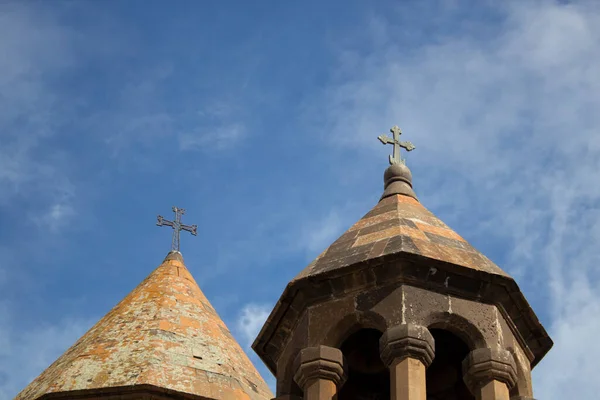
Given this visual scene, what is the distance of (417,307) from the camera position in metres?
11.4

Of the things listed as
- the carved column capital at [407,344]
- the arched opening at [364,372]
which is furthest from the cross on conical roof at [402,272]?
the arched opening at [364,372]

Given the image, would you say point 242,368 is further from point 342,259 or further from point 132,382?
point 342,259

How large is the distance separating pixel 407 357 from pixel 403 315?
0.43 metres

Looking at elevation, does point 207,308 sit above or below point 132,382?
above

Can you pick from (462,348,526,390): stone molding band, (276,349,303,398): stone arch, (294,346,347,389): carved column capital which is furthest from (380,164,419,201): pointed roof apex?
(462,348,526,390): stone molding band

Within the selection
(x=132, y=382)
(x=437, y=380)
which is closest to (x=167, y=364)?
(x=132, y=382)

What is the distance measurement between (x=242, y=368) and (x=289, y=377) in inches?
95.3

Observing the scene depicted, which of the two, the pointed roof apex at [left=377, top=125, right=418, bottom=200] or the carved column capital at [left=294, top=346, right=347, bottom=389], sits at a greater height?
the pointed roof apex at [left=377, top=125, right=418, bottom=200]

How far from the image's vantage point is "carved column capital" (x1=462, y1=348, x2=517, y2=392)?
1124 centimetres

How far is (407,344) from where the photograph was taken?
1109 centimetres

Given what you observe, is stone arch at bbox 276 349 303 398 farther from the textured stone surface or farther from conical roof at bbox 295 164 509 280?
conical roof at bbox 295 164 509 280

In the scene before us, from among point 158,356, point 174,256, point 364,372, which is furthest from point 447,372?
point 174,256

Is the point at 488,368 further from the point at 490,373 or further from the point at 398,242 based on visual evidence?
the point at 398,242

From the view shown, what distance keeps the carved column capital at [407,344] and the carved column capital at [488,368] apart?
0.38 metres
